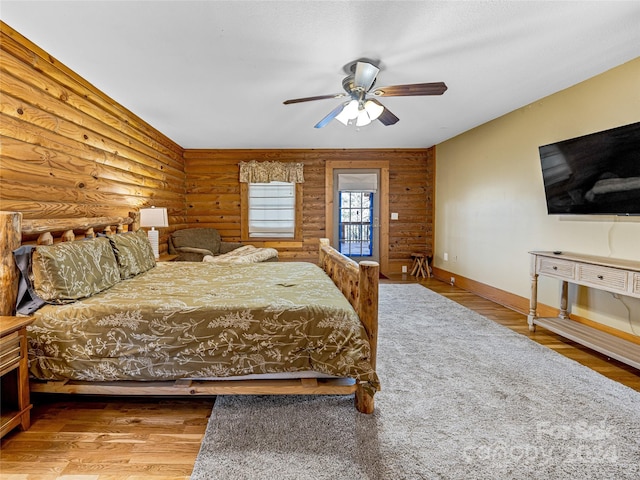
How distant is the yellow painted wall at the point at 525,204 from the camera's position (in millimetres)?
2721

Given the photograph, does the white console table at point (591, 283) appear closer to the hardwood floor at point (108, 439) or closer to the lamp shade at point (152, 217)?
the hardwood floor at point (108, 439)

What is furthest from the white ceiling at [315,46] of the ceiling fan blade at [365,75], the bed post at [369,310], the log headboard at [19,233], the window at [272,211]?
the window at [272,211]

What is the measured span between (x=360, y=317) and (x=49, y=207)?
262 cm

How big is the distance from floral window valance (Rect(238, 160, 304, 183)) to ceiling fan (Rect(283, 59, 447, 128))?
272cm

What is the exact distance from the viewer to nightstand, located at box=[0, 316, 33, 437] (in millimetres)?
1608

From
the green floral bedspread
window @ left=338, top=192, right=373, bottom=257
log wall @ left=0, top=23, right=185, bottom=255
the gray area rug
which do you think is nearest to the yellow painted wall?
the gray area rug

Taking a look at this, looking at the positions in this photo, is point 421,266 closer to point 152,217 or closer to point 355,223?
point 355,223

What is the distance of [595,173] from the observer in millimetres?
2752

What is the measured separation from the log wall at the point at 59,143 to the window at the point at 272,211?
214cm

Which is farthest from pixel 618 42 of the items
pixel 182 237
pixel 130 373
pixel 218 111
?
pixel 182 237

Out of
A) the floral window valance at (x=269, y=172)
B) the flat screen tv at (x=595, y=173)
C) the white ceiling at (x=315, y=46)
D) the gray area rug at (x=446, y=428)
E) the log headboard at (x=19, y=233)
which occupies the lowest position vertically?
the gray area rug at (x=446, y=428)

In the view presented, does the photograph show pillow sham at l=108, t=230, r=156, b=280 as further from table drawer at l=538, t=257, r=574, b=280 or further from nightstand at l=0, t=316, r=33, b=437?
table drawer at l=538, t=257, r=574, b=280

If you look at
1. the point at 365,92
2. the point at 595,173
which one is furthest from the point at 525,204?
the point at 365,92

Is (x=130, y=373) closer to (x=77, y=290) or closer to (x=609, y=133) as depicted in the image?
(x=77, y=290)
